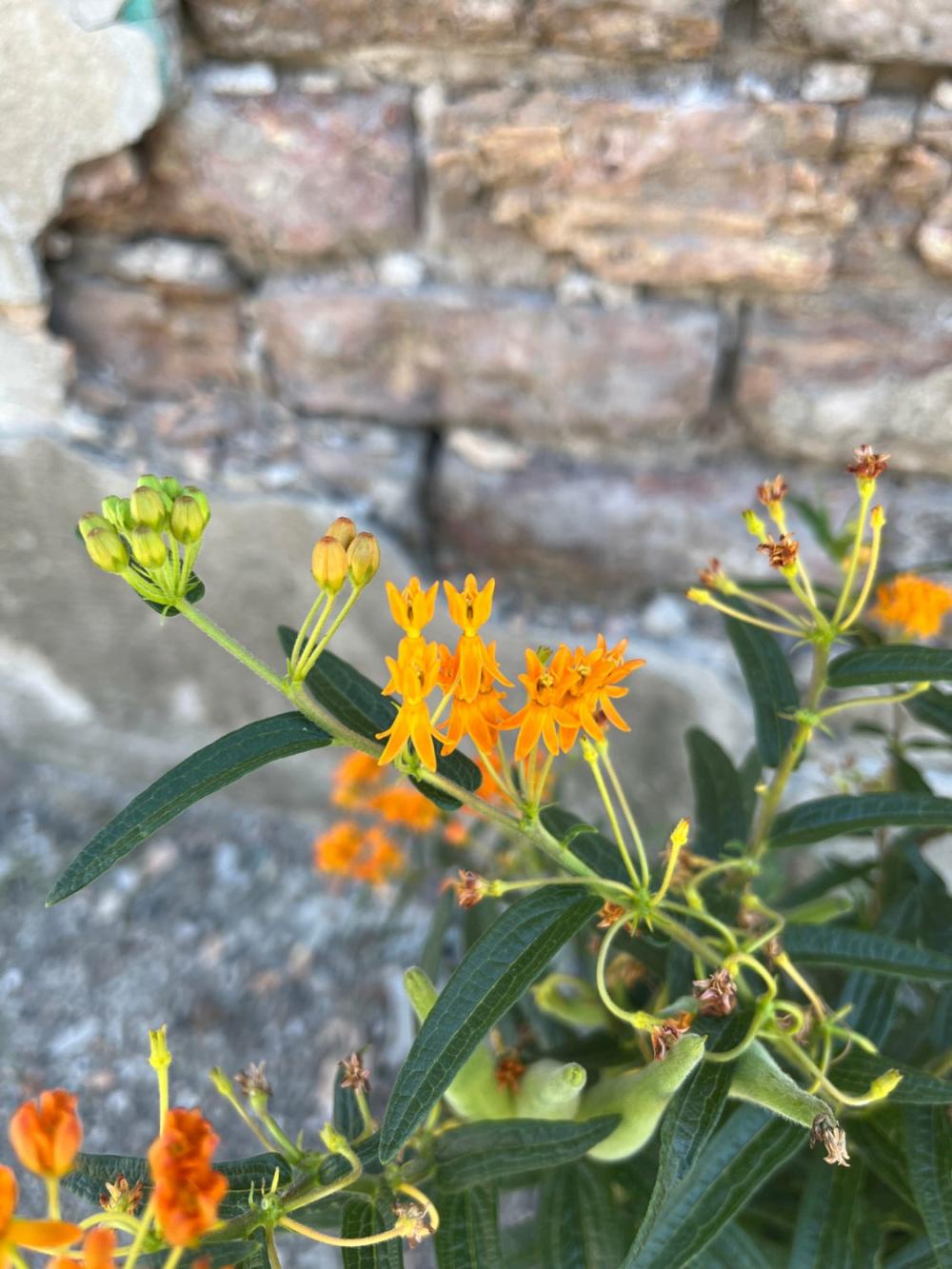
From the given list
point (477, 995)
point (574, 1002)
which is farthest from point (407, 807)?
point (477, 995)

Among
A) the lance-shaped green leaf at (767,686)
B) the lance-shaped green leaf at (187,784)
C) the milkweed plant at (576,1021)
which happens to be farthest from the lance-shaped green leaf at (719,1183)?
the lance-shaped green leaf at (187,784)

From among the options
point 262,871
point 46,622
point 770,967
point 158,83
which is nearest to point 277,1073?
point 262,871

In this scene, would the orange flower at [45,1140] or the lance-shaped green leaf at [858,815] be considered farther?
the lance-shaped green leaf at [858,815]

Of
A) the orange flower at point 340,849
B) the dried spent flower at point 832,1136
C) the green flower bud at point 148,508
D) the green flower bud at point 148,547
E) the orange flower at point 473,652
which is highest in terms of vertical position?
the green flower bud at point 148,508

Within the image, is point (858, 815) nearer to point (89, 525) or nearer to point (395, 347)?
point (89, 525)

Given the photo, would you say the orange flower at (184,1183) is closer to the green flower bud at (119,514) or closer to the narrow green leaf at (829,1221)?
the green flower bud at (119,514)
